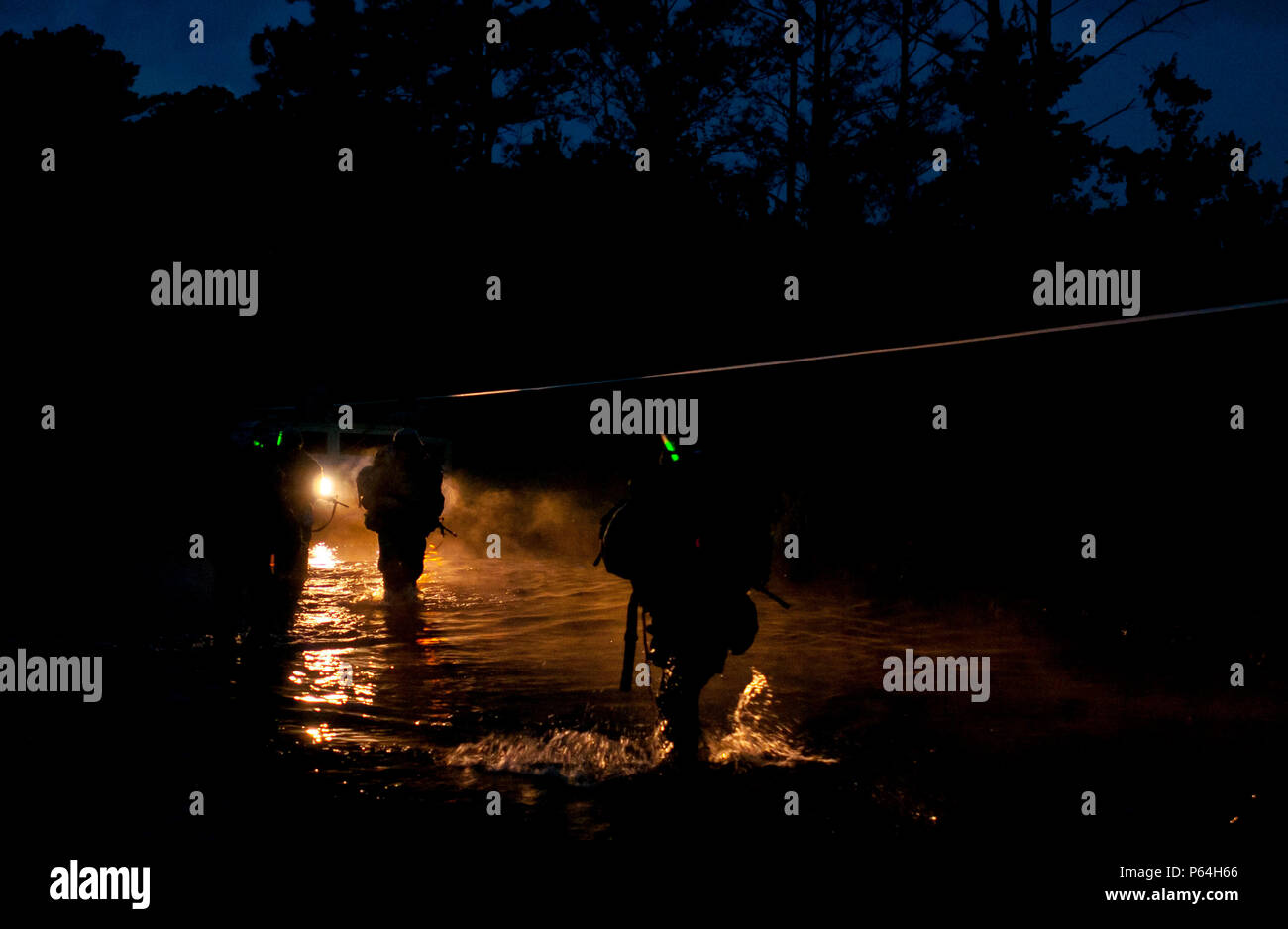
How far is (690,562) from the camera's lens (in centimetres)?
616

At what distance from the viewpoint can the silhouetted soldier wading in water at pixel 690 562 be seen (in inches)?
243

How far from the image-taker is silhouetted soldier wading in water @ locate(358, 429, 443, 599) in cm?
1192

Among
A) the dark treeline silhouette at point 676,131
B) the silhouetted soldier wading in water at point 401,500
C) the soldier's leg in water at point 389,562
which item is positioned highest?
the dark treeline silhouette at point 676,131

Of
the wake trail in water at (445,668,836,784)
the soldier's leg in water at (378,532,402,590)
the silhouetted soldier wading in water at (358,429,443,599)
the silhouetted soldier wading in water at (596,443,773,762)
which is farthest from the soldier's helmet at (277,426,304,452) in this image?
the silhouetted soldier wading in water at (596,443,773,762)

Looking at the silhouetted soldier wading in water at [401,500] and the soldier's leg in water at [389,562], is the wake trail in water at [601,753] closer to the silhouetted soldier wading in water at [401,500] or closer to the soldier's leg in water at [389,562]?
the silhouetted soldier wading in water at [401,500]

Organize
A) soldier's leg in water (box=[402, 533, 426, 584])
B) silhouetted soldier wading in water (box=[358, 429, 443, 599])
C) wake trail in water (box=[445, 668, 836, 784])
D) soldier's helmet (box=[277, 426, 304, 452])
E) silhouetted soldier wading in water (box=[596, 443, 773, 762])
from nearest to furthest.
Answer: silhouetted soldier wading in water (box=[596, 443, 773, 762])
wake trail in water (box=[445, 668, 836, 784])
soldier's helmet (box=[277, 426, 304, 452])
silhouetted soldier wading in water (box=[358, 429, 443, 599])
soldier's leg in water (box=[402, 533, 426, 584])

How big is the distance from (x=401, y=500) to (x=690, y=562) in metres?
6.30

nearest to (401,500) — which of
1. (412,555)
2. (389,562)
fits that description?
(412,555)

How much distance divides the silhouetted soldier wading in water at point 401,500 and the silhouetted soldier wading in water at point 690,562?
5.91 metres

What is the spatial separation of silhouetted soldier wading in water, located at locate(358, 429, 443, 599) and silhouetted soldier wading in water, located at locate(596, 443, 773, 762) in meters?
5.91

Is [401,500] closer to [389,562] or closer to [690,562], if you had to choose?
[389,562]

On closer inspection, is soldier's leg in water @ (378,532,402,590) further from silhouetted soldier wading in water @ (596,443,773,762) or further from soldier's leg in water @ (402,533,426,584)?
silhouetted soldier wading in water @ (596,443,773,762)

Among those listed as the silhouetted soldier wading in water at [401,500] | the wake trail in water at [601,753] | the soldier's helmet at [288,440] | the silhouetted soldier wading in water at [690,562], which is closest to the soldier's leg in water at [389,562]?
the silhouetted soldier wading in water at [401,500]

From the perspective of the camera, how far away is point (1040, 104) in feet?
61.8
